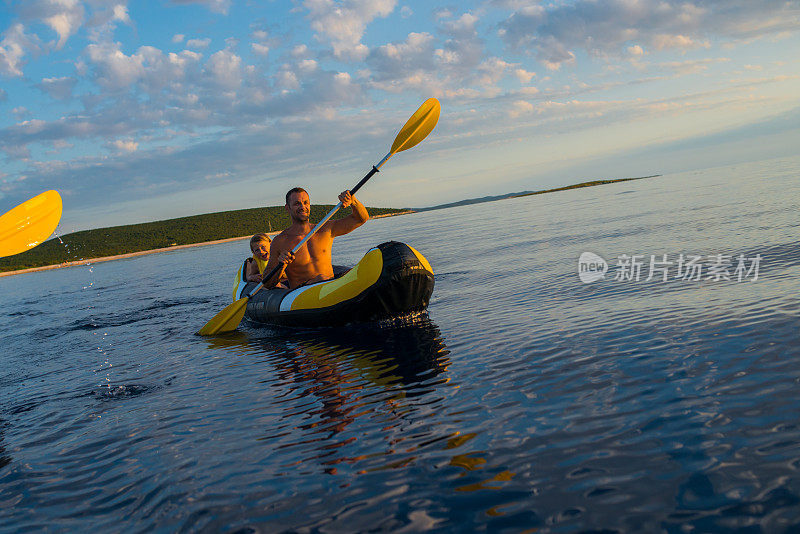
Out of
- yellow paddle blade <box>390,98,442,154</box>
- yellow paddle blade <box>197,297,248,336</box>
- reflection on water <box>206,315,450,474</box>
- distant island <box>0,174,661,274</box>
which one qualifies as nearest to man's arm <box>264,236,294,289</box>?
yellow paddle blade <box>197,297,248,336</box>

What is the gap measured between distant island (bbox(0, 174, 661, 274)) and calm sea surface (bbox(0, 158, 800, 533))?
67477mm

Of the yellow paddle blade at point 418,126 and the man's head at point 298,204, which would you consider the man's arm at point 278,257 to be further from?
the yellow paddle blade at point 418,126

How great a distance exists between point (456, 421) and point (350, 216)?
5575mm

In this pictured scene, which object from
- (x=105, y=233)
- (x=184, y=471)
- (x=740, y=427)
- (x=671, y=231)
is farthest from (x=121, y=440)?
(x=105, y=233)

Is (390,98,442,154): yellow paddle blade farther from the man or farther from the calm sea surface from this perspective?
the calm sea surface

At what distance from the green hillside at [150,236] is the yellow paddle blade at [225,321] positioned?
6531 centimetres

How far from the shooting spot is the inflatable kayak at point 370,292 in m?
8.51

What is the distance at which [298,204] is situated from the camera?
9500 mm

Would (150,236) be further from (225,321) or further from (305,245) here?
(305,245)

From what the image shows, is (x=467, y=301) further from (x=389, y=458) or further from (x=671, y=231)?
(x=671, y=231)

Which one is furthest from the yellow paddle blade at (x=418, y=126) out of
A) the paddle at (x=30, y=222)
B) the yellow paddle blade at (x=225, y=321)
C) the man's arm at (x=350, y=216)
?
the paddle at (x=30, y=222)

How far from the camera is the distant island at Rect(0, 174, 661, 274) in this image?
78.6 m

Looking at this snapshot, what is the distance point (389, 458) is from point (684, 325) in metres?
4.02

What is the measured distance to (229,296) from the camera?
1617 cm
